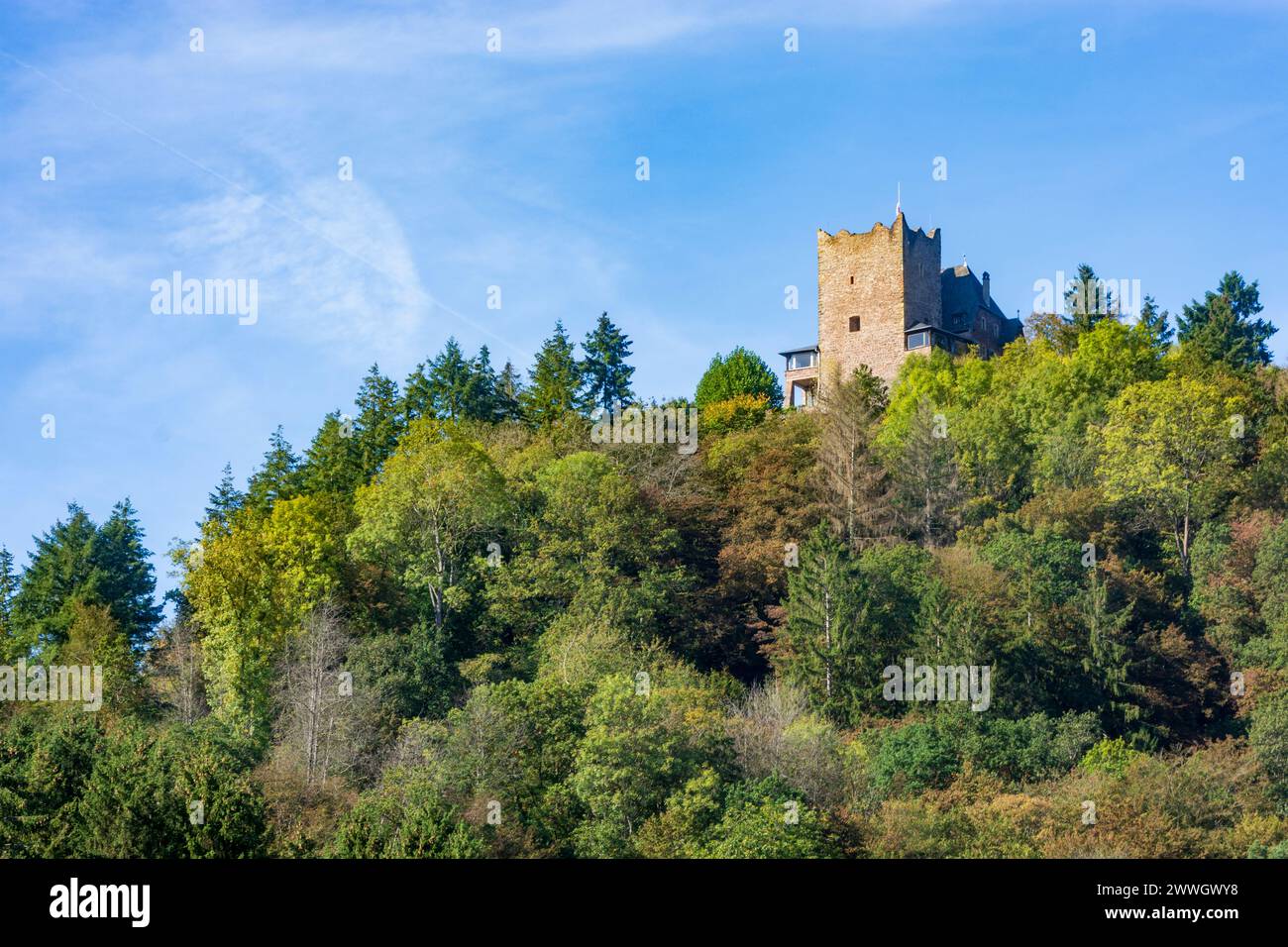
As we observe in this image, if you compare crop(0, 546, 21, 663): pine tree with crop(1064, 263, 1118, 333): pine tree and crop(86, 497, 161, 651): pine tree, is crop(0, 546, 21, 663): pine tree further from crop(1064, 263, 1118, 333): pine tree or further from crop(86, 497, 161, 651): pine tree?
crop(1064, 263, 1118, 333): pine tree

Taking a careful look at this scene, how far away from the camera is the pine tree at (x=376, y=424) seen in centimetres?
5875

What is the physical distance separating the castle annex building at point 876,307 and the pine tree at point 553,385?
10.7 meters

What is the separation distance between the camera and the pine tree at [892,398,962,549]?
51.5 m

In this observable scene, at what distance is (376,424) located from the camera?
60.8 metres

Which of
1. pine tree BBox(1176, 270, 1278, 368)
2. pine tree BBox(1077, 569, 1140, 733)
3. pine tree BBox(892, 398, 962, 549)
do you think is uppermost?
pine tree BBox(1176, 270, 1278, 368)

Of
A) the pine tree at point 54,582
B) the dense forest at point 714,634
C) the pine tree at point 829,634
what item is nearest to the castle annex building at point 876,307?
the dense forest at point 714,634

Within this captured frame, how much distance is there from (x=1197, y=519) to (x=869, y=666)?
13630 millimetres

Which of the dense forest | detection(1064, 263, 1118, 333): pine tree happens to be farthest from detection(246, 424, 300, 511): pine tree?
detection(1064, 263, 1118, 333): pine tree

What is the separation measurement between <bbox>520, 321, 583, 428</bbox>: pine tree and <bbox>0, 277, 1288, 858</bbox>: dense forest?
912 mm

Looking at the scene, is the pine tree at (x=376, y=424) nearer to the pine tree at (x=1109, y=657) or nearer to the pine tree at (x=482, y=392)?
the pine tree at (x=482, y=392)

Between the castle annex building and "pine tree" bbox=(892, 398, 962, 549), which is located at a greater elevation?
the castle annex building

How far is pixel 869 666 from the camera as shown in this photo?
4344 cm
